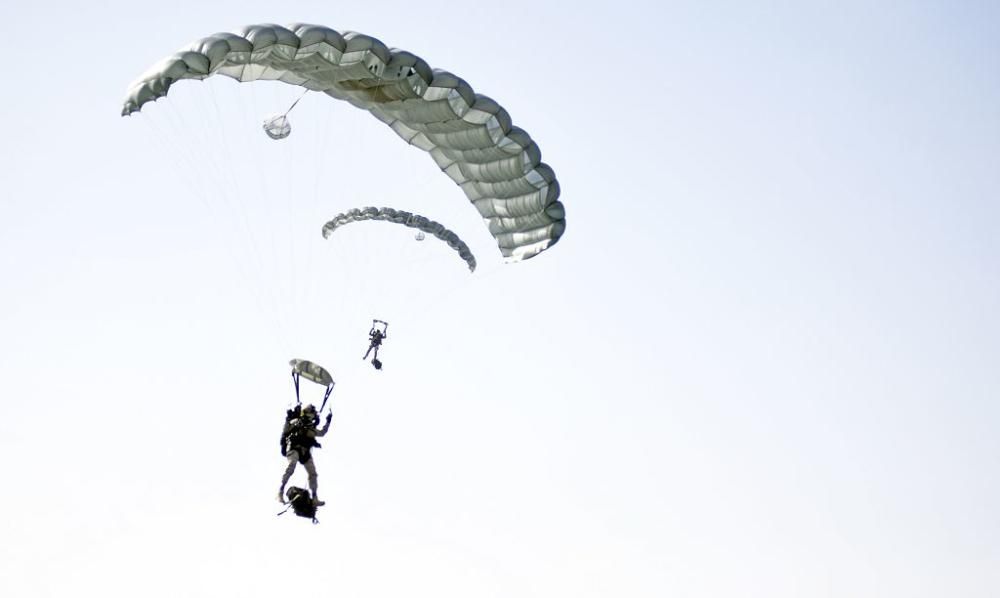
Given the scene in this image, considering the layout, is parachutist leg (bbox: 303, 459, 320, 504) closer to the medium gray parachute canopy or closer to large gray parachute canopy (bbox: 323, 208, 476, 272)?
the medium gray parachute canopy

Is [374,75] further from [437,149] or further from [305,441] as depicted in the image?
[305,441]

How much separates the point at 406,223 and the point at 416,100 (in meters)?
6.14

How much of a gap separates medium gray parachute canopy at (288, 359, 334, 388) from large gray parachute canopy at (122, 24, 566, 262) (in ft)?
15.2

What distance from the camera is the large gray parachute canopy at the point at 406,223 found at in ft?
106

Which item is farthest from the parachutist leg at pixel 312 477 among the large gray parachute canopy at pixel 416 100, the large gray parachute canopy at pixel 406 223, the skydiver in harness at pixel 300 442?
the large gray parachute canopy at pixel 406 223

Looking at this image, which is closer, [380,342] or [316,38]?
[316,38]

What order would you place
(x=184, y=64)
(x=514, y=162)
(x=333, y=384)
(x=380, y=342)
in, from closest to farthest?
(x=184, y=64)
(x=333, y=384)
(x=514, y=162)
(x=380, y=342)

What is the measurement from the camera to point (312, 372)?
25219 millimetres

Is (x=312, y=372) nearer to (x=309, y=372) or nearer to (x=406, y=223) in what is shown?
(x=309, y=372)

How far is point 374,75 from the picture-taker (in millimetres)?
25781

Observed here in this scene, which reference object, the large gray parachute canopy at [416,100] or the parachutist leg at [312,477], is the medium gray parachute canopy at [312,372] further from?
the large gray parachute canopy at [416,100]

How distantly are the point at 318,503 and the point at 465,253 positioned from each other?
9899 mm

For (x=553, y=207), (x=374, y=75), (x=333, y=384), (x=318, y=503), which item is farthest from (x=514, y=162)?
(x=318, y=503)

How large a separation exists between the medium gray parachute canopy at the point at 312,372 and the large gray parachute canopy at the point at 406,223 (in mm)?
7497
